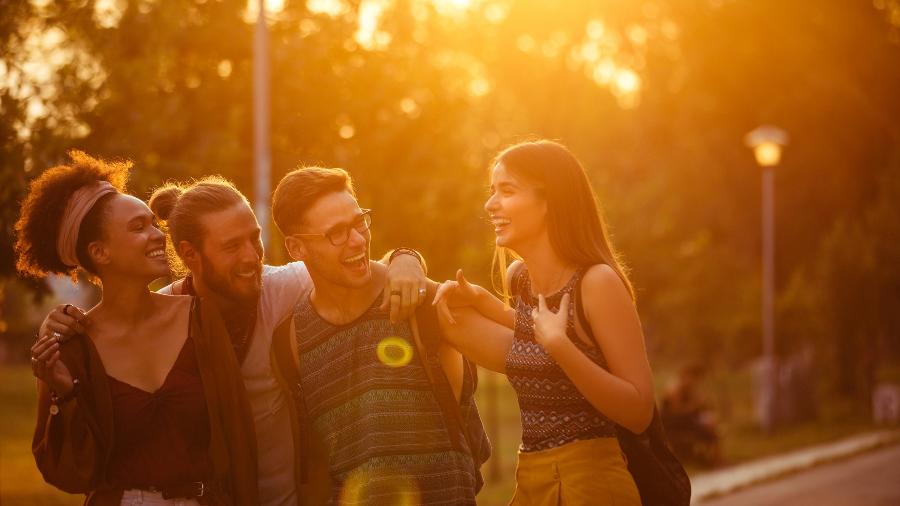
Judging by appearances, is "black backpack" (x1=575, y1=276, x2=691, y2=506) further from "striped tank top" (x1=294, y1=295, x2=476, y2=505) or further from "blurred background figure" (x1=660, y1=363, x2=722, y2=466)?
A: "blurred background figure" (x1=660, y1=363, x2=722, y2=466)

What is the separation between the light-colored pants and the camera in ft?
13.1

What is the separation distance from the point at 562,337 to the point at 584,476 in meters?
0.52

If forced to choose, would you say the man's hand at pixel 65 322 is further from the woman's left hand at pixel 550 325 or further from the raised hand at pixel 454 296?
the woman's left hand at pixel 550 325

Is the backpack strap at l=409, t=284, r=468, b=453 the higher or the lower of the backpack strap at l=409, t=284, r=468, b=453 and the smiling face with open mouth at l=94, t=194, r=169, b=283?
the lower

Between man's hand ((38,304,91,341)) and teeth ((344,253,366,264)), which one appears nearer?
man's hand ((38,304,91,341))

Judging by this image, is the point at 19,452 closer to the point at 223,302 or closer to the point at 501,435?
the point at 501,435

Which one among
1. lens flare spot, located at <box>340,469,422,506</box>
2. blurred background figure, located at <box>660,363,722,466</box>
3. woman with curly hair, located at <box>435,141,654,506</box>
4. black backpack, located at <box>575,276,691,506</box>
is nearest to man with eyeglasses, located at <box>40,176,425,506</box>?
lens flare spot, located at <box>340,469,422,506</box>

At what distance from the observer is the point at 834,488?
14766mm

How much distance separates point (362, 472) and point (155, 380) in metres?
0.80

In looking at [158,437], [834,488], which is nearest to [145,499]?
[158,437]

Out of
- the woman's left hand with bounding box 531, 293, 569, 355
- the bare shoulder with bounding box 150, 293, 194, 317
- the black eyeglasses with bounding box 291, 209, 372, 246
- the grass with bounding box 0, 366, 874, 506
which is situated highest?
the black eyeglasses with bounding box 291, 209, 372, 246

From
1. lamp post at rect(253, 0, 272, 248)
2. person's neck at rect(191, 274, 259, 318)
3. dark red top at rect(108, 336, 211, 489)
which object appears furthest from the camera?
lamp post at rect(253, 0, 272, 248)

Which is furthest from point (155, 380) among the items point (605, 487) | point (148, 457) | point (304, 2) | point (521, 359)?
point (304, 2)

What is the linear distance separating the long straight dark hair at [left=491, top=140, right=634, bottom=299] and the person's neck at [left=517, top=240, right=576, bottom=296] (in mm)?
55
